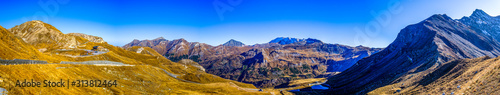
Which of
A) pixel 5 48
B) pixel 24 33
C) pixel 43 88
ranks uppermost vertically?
pixel 24 33

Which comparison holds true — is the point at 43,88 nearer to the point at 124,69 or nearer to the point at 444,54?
the point at 124,69

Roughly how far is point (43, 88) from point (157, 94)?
46.5 metres

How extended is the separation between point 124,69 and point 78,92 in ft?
259

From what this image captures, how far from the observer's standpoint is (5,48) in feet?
248

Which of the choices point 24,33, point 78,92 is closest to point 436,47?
point 78,92

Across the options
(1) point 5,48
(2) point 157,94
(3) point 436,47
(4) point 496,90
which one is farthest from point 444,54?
(1) point 5,48

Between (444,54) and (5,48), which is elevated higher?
(5,48)

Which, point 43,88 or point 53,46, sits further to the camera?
point 53,46

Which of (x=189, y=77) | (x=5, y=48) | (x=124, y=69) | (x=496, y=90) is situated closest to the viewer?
(x=496, y=90)

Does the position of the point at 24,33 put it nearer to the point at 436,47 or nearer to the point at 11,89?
the point at 11,89

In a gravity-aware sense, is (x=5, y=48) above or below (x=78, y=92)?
above

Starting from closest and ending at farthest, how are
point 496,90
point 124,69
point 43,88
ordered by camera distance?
point 496,90 < point 43,88 < point 124,69

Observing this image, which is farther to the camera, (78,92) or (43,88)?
(78,92)

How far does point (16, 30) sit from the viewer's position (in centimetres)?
17212
